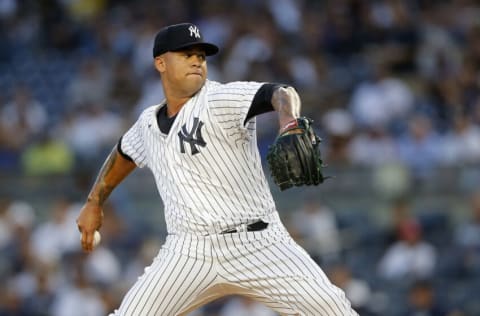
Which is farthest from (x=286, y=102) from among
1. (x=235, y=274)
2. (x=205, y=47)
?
(x=235, y=274)

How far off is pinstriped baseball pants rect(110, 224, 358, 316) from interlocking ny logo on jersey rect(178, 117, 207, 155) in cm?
39

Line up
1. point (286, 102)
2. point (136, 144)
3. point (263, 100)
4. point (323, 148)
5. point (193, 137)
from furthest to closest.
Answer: point (323, 148) < point (136, 144) < point (193, 137) < point (263, 100) < point (286, 102)

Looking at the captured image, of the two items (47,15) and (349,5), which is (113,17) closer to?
(47,15)

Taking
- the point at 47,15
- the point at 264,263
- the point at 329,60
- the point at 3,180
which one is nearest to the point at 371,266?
the point at 329,60

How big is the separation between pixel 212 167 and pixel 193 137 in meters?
0.16

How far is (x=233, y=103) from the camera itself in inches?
177

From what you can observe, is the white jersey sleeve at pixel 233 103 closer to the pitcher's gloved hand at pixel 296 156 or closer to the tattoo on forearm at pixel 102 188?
the pitcher's gloved hand at pixel 296 156

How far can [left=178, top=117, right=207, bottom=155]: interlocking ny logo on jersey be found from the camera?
461cm

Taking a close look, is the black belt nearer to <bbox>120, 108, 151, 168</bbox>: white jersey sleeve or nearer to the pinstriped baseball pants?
the pinstriped baseball pants

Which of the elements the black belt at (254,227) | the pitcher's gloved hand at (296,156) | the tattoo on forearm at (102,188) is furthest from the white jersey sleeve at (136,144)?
the pitcher's gloved hand at (296,156)

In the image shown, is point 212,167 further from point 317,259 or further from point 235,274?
point 317,259

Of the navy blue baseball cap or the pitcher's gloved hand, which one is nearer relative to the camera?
the pitcher's gloved hand

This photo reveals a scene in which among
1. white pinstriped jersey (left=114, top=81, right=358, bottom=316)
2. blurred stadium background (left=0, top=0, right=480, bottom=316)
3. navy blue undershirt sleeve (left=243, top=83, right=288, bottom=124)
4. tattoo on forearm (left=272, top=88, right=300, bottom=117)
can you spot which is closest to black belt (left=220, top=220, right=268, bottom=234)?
white pinstriped jersey (left=114, top=81, right=358, bottom=316)

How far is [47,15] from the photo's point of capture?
1458 centimetres
